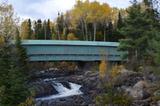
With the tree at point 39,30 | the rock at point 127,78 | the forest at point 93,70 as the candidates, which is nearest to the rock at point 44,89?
the forest at point 93,70

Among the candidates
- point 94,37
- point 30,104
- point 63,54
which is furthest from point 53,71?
point 30,104

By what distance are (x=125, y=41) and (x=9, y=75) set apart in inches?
880

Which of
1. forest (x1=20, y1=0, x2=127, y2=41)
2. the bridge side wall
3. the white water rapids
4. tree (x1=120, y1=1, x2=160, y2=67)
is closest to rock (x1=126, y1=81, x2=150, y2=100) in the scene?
the white water rapids

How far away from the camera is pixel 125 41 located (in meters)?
40.2

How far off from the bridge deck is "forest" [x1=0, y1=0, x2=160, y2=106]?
1.61m

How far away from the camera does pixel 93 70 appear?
2119 inches

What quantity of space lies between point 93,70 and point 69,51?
3.50m

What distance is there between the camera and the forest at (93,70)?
20156mm

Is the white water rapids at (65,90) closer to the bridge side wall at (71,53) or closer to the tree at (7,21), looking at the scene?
the tree at (7,21)

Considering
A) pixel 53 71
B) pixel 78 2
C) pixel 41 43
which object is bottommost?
pixel 53 71

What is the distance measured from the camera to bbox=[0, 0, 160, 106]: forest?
2016 centimetres

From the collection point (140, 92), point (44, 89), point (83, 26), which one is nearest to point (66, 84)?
point (44, 89)

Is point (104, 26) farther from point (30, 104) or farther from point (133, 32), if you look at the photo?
point (30, 104)

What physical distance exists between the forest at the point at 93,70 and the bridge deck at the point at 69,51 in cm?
161
